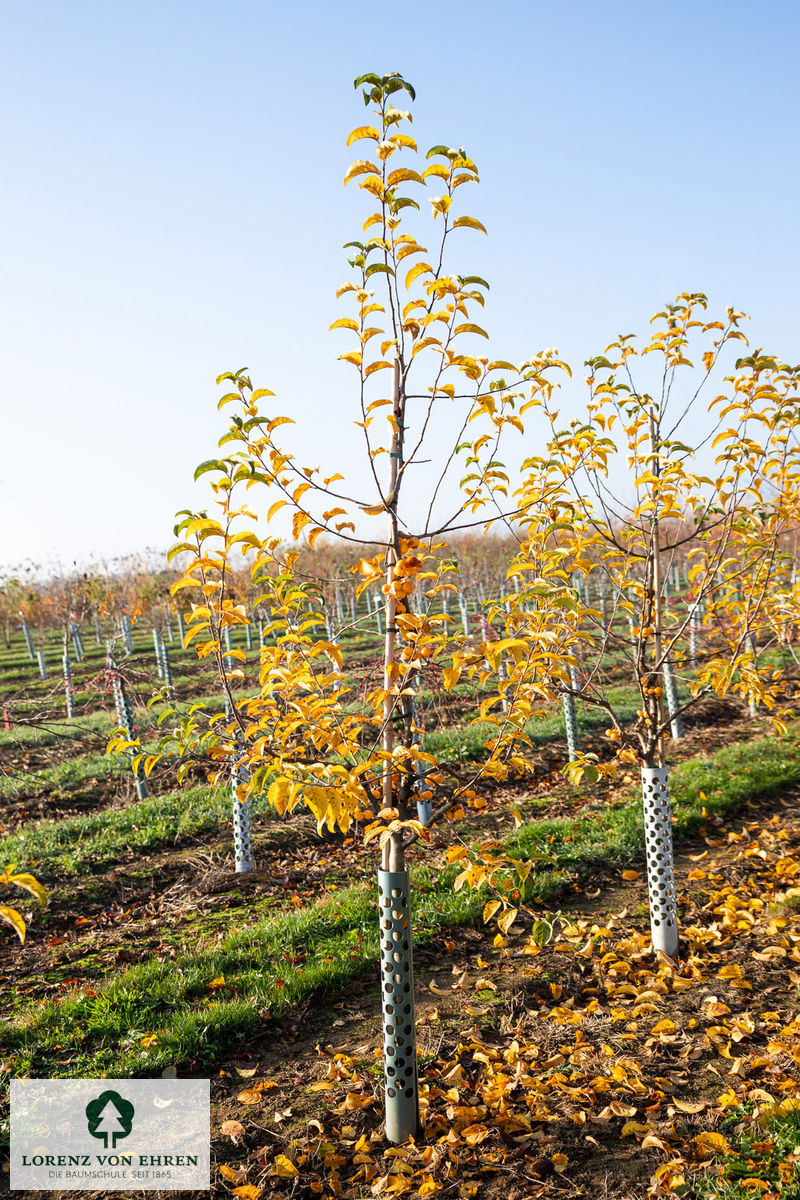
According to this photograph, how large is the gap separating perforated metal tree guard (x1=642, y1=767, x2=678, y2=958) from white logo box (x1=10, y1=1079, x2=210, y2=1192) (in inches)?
103

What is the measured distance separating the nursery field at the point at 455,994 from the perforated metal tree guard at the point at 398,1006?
13 cm

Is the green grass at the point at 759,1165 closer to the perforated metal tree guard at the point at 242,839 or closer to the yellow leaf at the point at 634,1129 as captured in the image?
the yellow leaf at the point at 634,1129

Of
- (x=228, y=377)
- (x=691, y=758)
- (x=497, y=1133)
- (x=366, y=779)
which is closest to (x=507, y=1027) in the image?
(x=497, y=1133)

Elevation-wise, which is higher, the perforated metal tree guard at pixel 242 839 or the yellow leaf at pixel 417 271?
the yellow leaf at pixel 417 271

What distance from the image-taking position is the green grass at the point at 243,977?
11.7 feet

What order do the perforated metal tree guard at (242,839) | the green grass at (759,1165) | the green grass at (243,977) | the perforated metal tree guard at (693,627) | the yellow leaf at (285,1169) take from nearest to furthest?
→ the green grass at (759,1165)
the yellow leaf at (285,1169)
the green grass at (243,977)
the perforated metal tree guard at (693,627)
the perforated metal tree guard at (242,839)

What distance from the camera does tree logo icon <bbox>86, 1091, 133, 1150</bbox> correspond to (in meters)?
3.04

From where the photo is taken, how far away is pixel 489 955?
441 cm

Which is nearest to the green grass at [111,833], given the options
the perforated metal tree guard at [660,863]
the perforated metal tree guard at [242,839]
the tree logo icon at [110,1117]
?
the perforated metal tree guard at [242,839]

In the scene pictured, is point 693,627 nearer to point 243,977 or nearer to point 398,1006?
point 243,977

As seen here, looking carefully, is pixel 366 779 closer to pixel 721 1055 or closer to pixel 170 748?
pixel 721 1055

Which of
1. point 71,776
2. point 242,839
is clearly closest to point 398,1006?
point 242,839

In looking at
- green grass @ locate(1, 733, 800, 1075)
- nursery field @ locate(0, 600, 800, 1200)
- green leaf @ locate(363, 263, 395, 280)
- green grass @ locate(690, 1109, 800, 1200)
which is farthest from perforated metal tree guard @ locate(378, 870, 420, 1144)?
green leaf @ locate(363, 263, 395, 280)

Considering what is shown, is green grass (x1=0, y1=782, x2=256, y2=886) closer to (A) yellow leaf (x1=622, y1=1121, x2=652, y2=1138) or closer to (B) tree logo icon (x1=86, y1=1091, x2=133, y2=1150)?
(B) tree logo icon (x1=86, y1=1091, x2=133, y2=1150)
